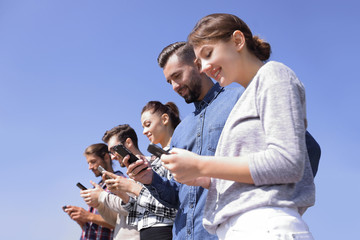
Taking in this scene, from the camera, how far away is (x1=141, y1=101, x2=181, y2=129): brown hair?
460 cm

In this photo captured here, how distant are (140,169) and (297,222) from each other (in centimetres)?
150

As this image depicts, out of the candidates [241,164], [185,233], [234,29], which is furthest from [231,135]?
[185,233]

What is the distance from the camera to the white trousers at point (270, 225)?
147 centimetres

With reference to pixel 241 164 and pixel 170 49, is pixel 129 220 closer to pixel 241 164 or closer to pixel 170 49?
pixel 170 49

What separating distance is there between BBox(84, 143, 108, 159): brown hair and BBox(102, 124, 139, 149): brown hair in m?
0.26

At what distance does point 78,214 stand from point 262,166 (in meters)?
3.87

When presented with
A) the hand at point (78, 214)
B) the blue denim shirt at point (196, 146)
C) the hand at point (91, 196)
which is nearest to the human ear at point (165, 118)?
the hand at point (91, 196)

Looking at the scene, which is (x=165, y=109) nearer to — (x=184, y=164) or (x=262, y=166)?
(x=184, y=164)

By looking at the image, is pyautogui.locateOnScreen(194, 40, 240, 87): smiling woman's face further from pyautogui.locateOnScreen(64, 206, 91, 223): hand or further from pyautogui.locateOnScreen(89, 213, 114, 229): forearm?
pyautogui.locateOnScreen(64, 206, 91, 223): hand

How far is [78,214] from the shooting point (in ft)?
16.0

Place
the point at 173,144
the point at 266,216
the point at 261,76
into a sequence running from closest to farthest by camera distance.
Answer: the point at 266,216, the point at 261,76, the point at 173,144

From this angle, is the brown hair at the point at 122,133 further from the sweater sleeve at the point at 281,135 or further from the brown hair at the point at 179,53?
the sweater sleeve at the point at 281,135

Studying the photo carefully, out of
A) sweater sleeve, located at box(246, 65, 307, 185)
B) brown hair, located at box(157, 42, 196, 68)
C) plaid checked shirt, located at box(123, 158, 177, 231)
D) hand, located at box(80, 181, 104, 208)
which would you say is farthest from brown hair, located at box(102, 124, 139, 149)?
sweater sleeve, located at box(246, 65, 307, 185)

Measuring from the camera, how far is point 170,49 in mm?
3727
